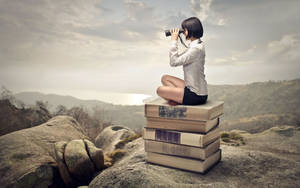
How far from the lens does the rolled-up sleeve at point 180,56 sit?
4.93 metres

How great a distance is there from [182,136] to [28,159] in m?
3.66

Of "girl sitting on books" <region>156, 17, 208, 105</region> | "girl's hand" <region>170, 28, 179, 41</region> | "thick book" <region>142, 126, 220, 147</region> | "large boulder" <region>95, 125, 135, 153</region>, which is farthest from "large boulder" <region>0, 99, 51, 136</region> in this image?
"girl's hand" <region>170, 28, 179, 41</region>

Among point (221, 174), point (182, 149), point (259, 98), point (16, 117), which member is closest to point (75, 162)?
point (182, 149)

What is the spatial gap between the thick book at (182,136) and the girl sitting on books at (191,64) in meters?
0.65

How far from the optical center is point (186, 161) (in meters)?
5.09

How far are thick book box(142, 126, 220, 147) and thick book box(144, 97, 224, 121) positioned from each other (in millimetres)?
324

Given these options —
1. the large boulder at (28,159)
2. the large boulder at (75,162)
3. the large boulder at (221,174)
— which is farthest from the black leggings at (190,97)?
the large boulder at (28,159)

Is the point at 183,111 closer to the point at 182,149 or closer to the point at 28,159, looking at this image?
the point at 182,149

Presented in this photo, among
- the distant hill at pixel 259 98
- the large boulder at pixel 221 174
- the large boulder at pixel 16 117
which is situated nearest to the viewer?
the large boulder at pixel 221 174

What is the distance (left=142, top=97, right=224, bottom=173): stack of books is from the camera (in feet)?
16.1

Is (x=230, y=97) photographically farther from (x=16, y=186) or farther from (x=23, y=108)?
(x=16, y=186)

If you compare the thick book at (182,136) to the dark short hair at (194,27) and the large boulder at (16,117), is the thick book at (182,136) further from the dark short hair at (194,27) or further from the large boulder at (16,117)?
the large boulder at (16,117)

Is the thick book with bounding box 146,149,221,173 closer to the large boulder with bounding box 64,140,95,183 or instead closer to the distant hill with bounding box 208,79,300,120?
the large boulder with bounding box 64,140,95,183

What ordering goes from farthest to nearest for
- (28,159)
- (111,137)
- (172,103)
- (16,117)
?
(111,137), (16,117), (28,159), (172,103)
